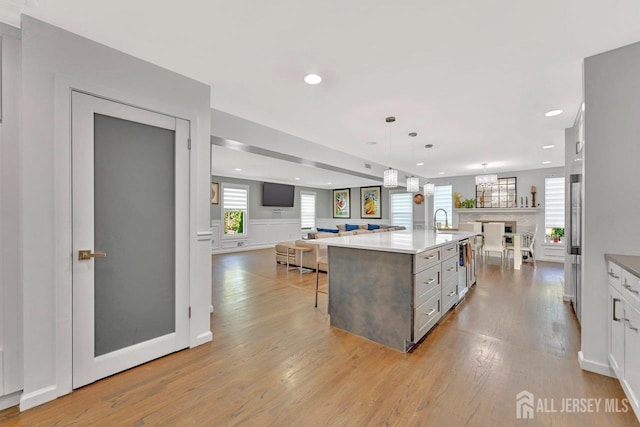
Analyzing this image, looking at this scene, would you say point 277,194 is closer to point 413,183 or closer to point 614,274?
point 413,183

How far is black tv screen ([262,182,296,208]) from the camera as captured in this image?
31.5ft

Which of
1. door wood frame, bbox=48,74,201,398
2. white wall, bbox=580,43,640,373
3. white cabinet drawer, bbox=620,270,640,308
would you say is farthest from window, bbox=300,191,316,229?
white cabinet drawer, bbox=620,270,640,308

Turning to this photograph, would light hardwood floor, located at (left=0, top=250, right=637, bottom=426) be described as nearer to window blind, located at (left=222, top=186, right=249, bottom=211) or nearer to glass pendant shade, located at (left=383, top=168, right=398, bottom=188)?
glass pendant shade, located at (left=383, top=168, right=398, bottom=188)

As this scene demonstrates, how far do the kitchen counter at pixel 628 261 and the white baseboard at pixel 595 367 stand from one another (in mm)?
805

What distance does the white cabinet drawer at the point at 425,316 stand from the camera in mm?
2408

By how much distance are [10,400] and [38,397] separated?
0.62 ft

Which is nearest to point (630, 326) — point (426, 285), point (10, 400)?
point (426, 285)

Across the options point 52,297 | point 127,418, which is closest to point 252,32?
point 52,297

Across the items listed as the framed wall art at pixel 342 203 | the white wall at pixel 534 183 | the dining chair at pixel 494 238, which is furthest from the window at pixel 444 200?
the framed wall art at pixel 342 203

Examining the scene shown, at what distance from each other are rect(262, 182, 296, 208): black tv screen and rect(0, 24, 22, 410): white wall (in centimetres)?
780

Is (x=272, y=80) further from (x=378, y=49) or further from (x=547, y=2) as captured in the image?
(x=547, y=2)

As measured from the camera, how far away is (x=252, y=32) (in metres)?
1.87

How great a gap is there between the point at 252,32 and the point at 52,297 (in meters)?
2.18

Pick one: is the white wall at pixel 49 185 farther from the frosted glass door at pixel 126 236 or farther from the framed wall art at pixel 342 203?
the framed wall art at pixel 342 203
